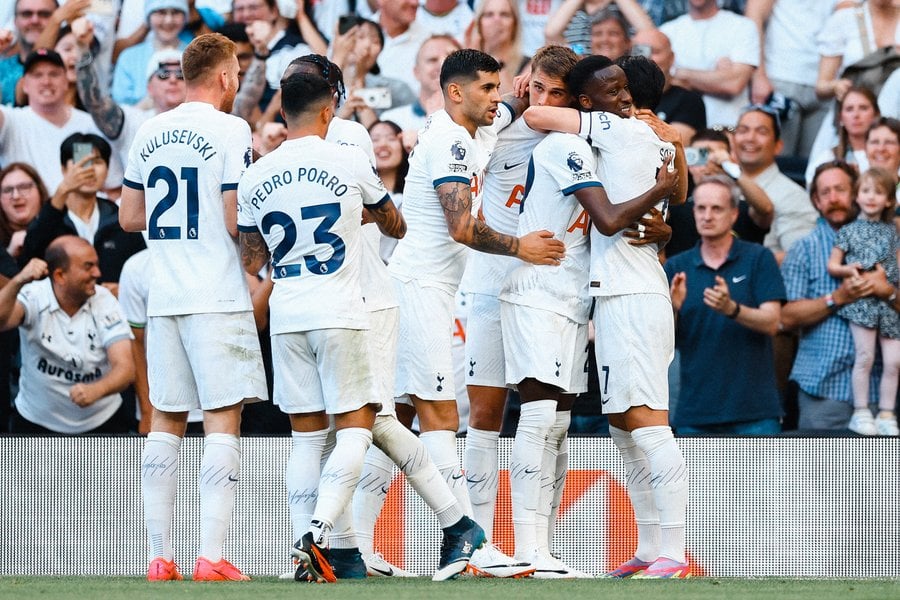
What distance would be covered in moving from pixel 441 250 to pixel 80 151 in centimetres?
444

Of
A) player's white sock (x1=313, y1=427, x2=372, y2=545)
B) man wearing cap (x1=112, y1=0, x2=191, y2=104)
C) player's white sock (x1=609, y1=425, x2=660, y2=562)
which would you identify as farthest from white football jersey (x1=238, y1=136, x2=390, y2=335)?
man wearing cap (x1=112, y1=0, x2=191, y2=104)

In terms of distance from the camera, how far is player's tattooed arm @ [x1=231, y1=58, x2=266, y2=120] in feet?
34.8

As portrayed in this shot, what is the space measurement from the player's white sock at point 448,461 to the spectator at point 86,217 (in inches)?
156

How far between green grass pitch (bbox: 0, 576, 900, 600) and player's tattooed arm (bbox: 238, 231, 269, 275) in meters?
1.43

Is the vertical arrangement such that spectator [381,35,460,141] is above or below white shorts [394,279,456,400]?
above

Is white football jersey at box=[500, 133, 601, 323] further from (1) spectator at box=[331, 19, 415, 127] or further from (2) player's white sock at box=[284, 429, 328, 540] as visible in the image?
(1) spectator at box=[331, 19, 415, 127]

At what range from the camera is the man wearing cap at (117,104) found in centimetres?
1049

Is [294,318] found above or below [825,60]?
below

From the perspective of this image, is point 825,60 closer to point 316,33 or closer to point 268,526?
point 316,33

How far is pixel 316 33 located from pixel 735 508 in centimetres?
524

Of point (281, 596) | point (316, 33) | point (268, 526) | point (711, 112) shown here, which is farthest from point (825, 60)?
point (281, 596)

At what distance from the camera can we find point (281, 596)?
17.0 ft

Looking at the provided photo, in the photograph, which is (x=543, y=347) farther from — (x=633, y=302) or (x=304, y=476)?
(x=304, y=476)

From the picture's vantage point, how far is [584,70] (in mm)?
6668
